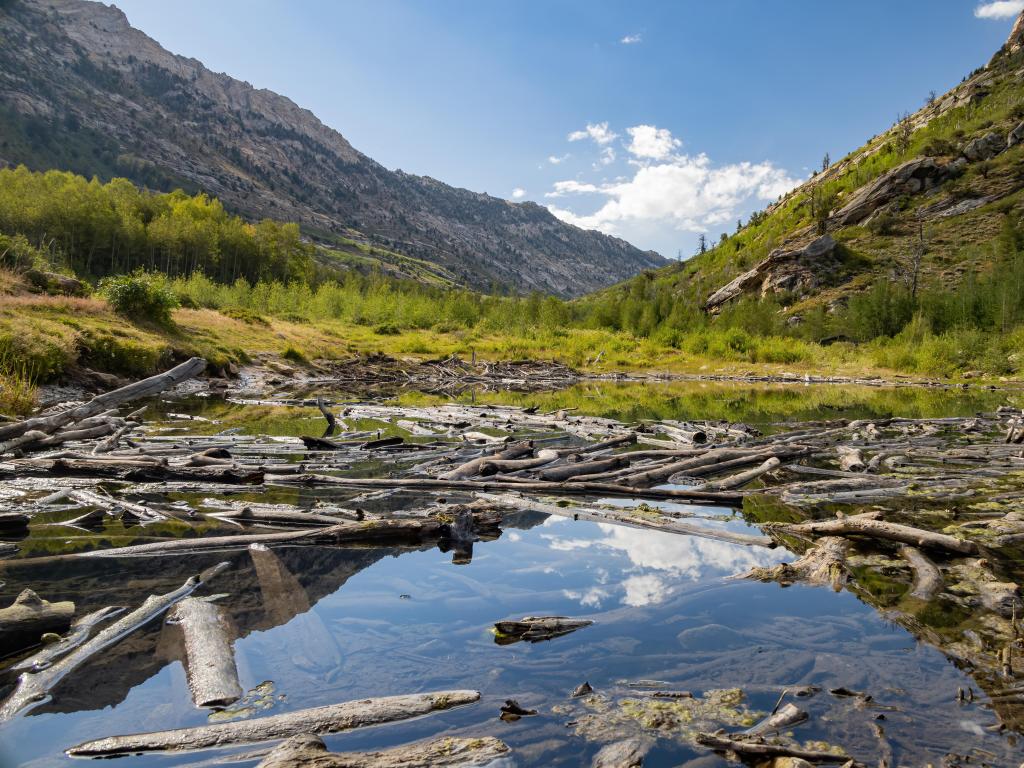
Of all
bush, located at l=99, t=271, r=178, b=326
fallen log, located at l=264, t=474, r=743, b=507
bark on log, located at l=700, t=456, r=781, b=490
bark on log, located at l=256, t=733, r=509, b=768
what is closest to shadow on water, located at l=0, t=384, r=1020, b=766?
bark on log, located at l=256, t=733, r=509, b=768

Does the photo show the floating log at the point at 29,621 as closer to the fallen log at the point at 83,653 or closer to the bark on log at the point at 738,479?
the fallen log at the point at 83,653

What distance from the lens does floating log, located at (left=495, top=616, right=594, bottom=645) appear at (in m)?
4.73

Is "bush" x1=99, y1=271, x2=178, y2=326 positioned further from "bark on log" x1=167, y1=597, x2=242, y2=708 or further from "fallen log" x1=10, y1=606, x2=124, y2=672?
"bark on log" x1=167, y1=597, x2=242, y2=708

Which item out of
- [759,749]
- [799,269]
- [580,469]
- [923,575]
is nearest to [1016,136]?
[799,269]

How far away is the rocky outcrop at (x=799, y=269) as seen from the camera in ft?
285

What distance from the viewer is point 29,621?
4168 mm

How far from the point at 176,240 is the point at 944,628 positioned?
113 meters

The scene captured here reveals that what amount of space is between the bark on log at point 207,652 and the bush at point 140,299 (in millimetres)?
34136

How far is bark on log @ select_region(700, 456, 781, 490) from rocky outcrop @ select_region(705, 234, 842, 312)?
87095 mm

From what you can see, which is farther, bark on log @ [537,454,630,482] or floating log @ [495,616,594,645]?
bark on log @ [537,454,630,482]

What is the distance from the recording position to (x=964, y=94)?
4990 inches

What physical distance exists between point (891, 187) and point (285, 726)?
415 feet

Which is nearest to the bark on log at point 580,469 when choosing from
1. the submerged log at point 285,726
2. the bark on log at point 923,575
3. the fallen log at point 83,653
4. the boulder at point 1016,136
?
the bark on log at point 923,575

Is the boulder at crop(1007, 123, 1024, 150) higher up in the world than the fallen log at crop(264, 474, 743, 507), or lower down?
higher up
